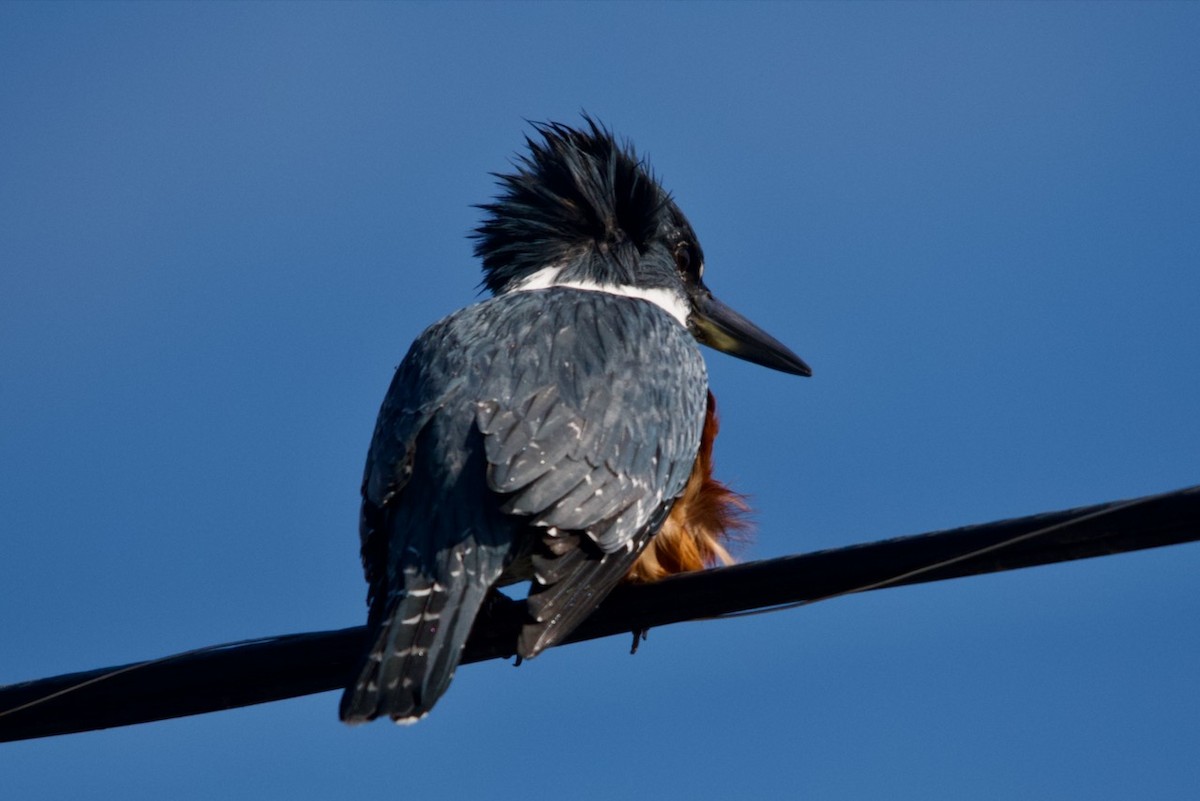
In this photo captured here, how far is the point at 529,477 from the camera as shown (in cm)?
423

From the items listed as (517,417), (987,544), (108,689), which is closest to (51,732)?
(108,689)

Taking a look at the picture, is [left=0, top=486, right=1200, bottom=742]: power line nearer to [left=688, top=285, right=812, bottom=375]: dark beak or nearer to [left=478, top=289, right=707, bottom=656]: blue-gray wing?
[left=478, top=289, right=707, bottom=656]: blue-gray wing

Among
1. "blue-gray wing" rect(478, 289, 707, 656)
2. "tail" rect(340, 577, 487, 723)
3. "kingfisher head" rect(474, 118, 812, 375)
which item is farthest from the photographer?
"kingfisher head" rect(474, 118, 812, 375)

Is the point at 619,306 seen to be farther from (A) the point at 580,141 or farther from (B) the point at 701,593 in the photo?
(B) the point at 701,593

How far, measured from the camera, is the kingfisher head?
615cm

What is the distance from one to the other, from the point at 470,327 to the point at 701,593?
169cm

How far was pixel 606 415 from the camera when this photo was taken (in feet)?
15.4

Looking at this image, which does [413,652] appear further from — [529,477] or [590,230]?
[590,230]

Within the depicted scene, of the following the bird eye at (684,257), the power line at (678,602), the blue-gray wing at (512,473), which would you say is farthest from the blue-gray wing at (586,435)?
the bird eye at (684,257)

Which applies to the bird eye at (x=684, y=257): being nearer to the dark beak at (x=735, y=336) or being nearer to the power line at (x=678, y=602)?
the dark beak at (x=735, y=336)

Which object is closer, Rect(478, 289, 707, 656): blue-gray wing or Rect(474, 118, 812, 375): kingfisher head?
Rect(478, 289, 707, 656): blue-gray wing

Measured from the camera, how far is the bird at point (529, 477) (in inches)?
157

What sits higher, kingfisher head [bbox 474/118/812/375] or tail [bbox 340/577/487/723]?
kingfisher head [bbox 474/118/812/375]

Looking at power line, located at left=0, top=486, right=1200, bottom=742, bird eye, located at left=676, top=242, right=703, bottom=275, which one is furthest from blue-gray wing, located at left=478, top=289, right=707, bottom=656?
bird eye, located at left=676, top=242, right=703, bottom=275
